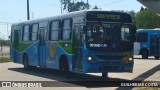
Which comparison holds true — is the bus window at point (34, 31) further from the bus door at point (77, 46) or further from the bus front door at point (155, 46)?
the bus front door at point (155, 46)

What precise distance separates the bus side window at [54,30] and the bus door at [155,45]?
19.9 metres

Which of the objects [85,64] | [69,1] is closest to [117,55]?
[85,64]

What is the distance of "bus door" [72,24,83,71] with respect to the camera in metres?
17.4

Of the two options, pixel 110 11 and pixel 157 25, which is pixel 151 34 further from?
pixel 157 25

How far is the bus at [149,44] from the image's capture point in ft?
128

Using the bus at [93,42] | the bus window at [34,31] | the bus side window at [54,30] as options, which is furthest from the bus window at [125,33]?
the bus window at [34,31]

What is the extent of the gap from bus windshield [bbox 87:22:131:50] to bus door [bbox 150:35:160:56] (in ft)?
71.6

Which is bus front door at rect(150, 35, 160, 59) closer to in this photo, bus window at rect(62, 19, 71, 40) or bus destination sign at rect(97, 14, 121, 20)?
bus window at rect(62, 19, 71, 40)

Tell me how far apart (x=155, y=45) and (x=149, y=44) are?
61cm

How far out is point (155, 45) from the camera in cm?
3922

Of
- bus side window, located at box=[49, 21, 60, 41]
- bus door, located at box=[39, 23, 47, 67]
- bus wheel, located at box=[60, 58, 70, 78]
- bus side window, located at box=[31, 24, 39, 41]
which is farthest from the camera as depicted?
bus side window, located at box=[31, 24, 39, 41]

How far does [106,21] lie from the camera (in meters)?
17.3

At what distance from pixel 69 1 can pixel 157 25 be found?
70.4 ft

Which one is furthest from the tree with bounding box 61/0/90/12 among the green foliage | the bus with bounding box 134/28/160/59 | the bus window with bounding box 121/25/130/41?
the bus window with bounding box 121/25/130/41
